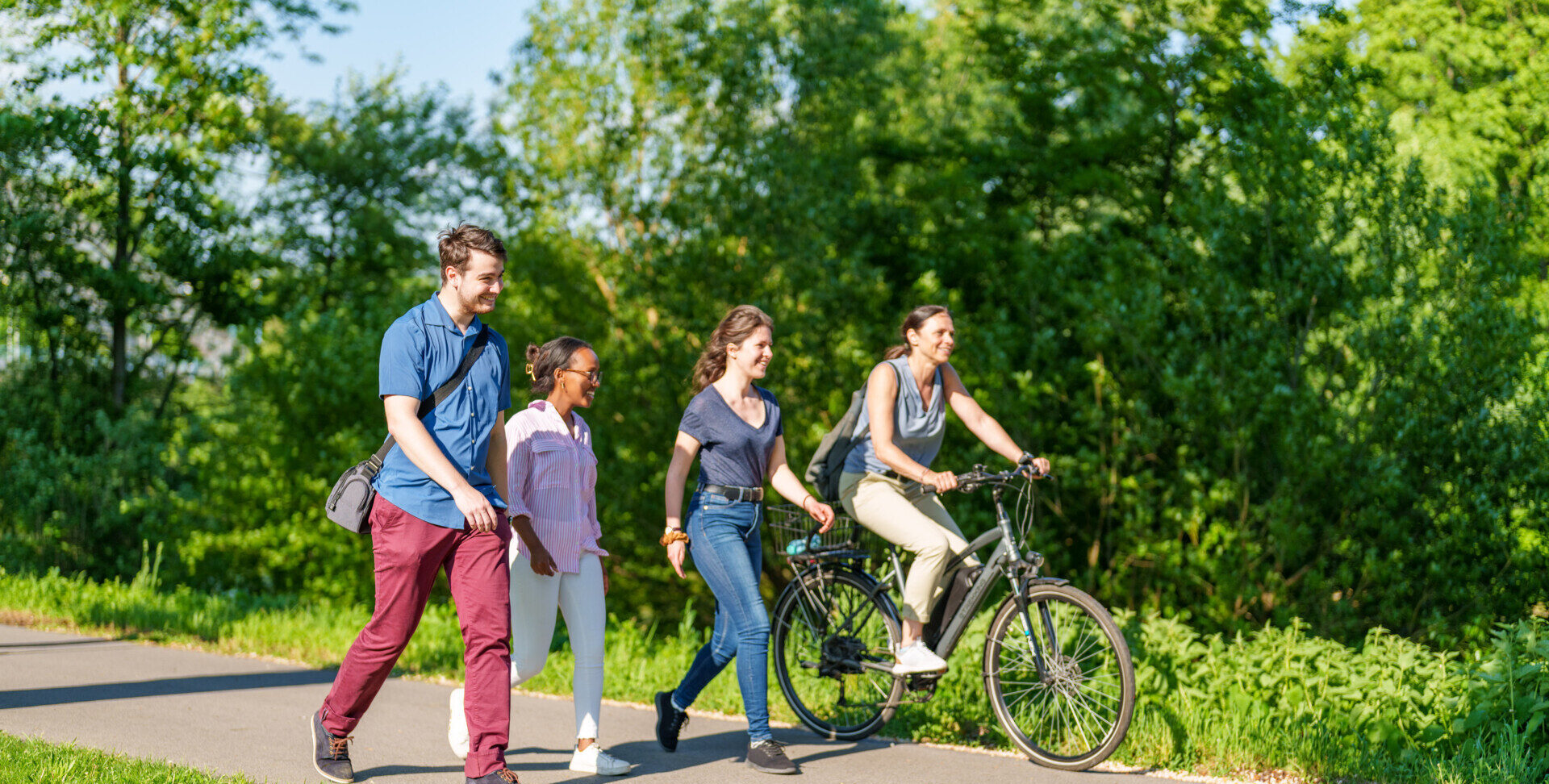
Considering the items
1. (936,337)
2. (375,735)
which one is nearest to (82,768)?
(375,735)

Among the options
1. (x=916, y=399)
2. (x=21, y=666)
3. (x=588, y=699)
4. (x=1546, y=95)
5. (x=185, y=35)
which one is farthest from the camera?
(x=185, y=35)

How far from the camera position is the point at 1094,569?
38.8ft

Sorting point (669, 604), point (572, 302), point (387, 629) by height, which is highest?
point (572, 302)

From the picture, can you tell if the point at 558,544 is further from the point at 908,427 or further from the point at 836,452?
the point at 908,427

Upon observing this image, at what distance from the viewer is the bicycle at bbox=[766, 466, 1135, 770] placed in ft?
18.1

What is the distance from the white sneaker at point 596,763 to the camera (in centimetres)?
527

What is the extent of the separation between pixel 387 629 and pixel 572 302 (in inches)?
443

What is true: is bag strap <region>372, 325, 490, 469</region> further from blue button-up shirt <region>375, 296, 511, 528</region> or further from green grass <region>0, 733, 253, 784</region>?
green grass <region>0, 733, 253, 784</region>

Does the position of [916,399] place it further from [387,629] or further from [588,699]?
[387,629]

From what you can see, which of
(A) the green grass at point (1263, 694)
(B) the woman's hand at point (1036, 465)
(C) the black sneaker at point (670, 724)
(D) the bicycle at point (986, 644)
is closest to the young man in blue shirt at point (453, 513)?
(C) the black sneaker at point (670, 724)

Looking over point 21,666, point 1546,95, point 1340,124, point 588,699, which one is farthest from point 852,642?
point 1546,95

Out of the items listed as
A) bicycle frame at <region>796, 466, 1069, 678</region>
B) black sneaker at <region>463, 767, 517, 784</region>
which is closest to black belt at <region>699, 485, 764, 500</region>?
bicycle frame at <region>796, 466, 1069, 678</region>

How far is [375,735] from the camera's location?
608 cm

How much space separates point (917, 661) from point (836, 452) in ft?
3.63
